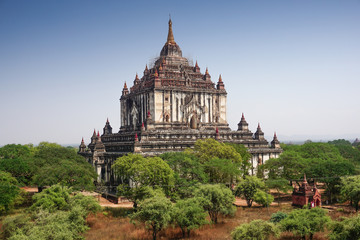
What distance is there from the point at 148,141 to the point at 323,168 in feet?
88.1

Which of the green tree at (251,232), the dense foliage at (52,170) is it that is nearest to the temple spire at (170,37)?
the dense foliage at (52,170)

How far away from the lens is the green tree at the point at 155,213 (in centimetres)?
3481

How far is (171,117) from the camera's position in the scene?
6856 centimetres

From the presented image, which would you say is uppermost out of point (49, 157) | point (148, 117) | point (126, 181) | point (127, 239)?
point (148, 117)

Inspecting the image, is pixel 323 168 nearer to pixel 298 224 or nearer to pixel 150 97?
pixel 298 224

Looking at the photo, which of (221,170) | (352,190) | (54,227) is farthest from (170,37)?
(54,227)

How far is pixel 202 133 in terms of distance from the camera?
65.2 meters

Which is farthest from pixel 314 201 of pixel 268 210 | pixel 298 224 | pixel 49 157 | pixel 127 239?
pixel 49 157

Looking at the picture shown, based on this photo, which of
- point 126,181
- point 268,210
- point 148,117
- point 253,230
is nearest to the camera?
point 253,230

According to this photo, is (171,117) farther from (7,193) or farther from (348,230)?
(348,230)

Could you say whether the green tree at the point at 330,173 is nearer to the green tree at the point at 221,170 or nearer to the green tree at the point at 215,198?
the green tree at the point at 221,170

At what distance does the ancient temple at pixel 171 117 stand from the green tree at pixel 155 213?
22.6 metres

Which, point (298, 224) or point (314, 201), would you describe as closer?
point (298, 224)

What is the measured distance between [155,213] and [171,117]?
3500 cm
